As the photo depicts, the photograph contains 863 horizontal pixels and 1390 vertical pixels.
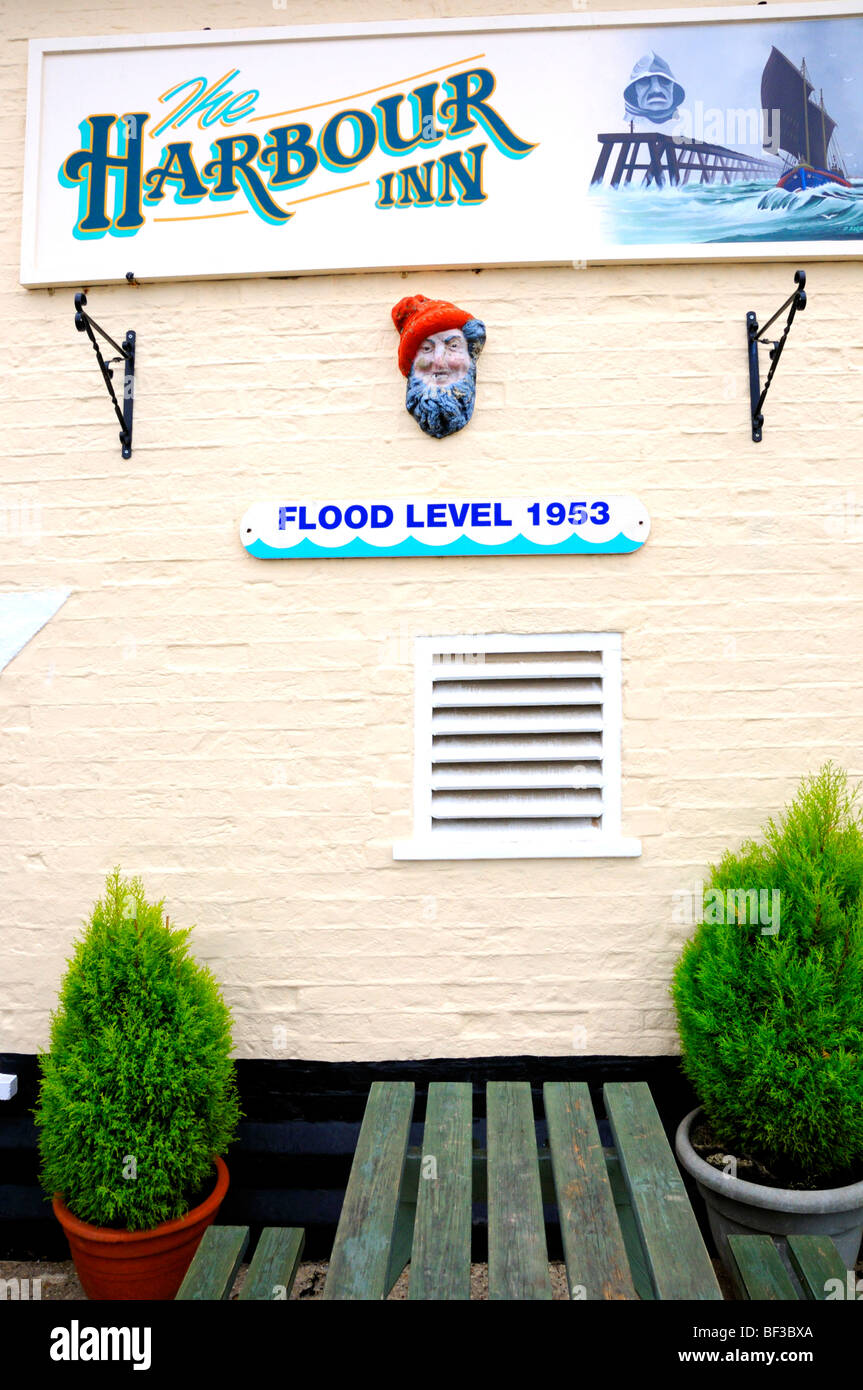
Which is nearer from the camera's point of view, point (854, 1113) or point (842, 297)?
point (854, 1113)

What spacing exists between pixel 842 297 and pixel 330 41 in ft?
7.03

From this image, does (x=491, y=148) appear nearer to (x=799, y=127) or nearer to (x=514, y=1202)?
(x=799, y=127)

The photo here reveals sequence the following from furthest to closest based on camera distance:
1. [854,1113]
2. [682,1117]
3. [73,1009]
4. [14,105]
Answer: [14,105] → [682,1117] → [73,1009] → [854,1113]

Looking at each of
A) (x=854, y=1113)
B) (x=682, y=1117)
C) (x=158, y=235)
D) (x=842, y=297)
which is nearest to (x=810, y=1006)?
(x=854, y=1113)

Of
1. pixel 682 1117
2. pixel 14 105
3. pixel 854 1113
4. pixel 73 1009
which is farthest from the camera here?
pixel 14 105

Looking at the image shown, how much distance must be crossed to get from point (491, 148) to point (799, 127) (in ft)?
3.72

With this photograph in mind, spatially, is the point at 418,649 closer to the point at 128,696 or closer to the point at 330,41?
the point at 128,696

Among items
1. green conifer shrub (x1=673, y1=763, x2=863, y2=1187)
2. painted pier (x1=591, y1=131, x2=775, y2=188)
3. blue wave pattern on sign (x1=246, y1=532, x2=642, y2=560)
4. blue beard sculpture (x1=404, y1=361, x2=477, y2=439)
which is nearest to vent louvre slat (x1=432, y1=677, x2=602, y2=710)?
blue wave pattern on sign (x1=246, y1=532, x2=642, y2=560)

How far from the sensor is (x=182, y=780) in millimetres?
3324

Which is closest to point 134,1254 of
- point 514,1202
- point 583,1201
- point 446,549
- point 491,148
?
point 514,1202

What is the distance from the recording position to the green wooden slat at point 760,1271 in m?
1.92

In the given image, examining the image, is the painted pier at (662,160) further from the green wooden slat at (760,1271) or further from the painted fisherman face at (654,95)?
the green wooden slat at (760,1271)

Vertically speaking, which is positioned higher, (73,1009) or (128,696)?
(128,696)

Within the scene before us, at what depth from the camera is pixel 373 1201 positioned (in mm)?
2189
